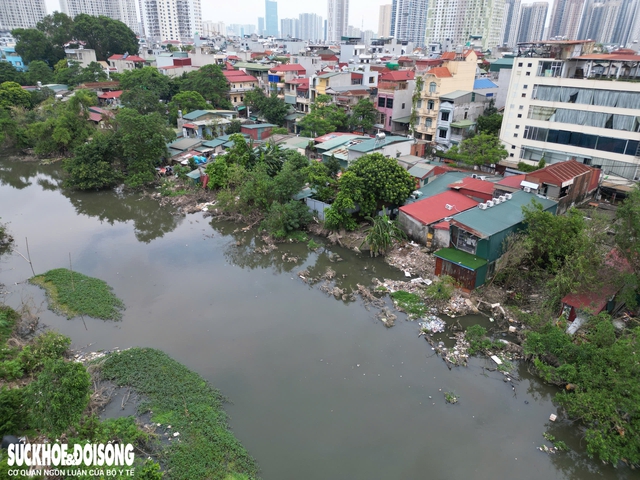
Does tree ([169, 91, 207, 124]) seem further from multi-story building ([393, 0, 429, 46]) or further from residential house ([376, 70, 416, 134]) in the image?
multi-story building ([393, 0, 429, 46])

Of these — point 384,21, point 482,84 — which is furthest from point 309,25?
point 482,84

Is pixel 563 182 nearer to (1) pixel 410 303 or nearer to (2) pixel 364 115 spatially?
(1) pixel 410 303

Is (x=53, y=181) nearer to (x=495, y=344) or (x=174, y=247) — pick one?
(x=174, y=247)

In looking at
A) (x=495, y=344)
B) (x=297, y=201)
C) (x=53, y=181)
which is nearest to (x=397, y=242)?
(x=297, y=201)

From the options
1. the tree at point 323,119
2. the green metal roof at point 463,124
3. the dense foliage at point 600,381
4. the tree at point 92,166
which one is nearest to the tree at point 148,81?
the tree at point 92,166

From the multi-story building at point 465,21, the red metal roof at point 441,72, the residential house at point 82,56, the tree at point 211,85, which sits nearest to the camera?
the red metal roof at point 441,72

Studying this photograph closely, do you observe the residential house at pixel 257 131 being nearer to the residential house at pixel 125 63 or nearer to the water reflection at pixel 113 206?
the water reflection at pixel 113 206
